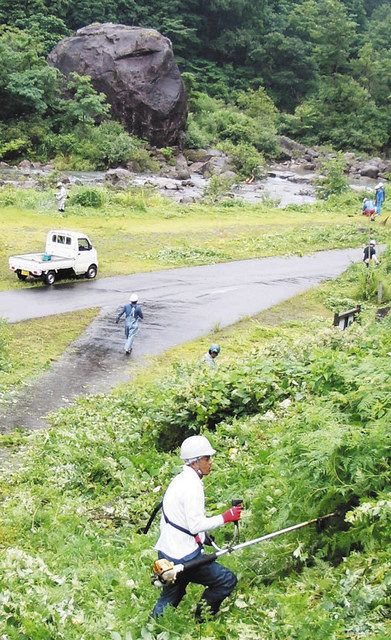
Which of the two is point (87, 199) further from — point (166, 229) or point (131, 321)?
point (131, 321)

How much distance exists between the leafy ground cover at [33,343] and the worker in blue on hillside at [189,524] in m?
8.34

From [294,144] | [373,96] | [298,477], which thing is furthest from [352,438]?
[373,96]

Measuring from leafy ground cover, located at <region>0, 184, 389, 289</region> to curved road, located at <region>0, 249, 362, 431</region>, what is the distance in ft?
4.51

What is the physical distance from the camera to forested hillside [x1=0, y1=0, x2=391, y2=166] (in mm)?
66000

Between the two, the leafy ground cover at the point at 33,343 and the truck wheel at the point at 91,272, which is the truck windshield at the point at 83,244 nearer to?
the truck wheel at the point at 91,272

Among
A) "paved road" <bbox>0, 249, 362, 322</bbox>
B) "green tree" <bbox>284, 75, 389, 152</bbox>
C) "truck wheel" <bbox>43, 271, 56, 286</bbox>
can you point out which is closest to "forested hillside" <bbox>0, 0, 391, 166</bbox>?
"green tree" <bbox>284, 75, 389, 152</bbox>

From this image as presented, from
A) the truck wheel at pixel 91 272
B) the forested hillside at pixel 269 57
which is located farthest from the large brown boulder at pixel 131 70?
the truck wheel at pixel 91 272

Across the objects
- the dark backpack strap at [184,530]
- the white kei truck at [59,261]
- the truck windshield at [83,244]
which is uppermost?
the dark backpack strap at [184,530]

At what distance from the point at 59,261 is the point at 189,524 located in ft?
58.3

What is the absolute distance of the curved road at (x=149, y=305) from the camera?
48.7 ft

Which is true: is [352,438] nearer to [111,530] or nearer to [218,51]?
[111,530]

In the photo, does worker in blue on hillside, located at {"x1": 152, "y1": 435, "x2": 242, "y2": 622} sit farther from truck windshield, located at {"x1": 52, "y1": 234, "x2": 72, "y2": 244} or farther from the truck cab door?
truck windshield, located at {"x1": 52, "y1": 234, "x2": 72, "y2": 244}

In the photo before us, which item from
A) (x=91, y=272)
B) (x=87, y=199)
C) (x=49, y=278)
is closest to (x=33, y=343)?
(x=49, y=278)

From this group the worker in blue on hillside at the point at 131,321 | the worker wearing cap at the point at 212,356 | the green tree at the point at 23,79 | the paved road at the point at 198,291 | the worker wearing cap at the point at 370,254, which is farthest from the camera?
the green tree at the point at 23,79
